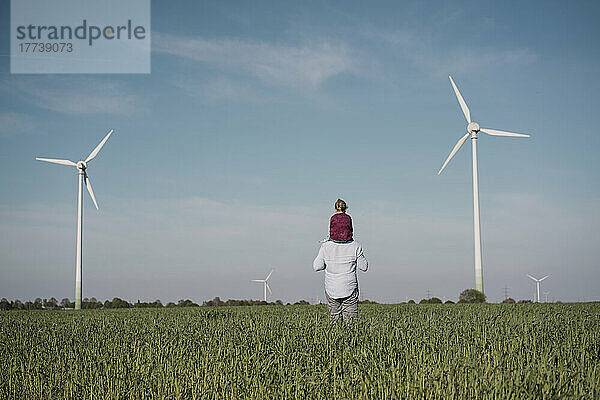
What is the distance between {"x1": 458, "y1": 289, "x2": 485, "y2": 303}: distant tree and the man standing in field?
839 inches

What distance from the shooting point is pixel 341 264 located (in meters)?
11.0

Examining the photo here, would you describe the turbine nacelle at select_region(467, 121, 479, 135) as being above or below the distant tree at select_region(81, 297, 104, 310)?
above

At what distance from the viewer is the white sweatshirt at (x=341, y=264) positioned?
1101cm

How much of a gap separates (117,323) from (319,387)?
26.6 ft

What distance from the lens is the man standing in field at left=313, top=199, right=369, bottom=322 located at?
432 inches

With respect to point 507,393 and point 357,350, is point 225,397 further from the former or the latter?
point 507,393

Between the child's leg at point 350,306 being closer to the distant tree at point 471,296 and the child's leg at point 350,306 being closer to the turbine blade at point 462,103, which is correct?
the distant tree at point 471,296

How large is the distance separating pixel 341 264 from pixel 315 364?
3.78m

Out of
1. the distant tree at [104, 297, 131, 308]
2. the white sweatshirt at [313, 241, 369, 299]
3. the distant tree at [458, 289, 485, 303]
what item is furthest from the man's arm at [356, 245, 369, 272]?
the distant tree at [104, 297, 131, 308]

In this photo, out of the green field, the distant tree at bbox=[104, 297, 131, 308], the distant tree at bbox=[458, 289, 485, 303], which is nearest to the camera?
the green field

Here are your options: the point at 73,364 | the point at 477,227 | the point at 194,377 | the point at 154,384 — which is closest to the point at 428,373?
the point at 194,377

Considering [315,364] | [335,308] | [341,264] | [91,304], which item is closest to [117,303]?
→ [91,304]

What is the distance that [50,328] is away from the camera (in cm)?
1308

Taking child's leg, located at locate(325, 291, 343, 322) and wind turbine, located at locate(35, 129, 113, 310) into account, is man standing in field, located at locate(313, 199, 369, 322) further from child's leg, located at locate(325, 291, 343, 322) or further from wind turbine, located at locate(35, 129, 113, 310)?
wind turbine, located at locate(35, 129, 113, 310)
